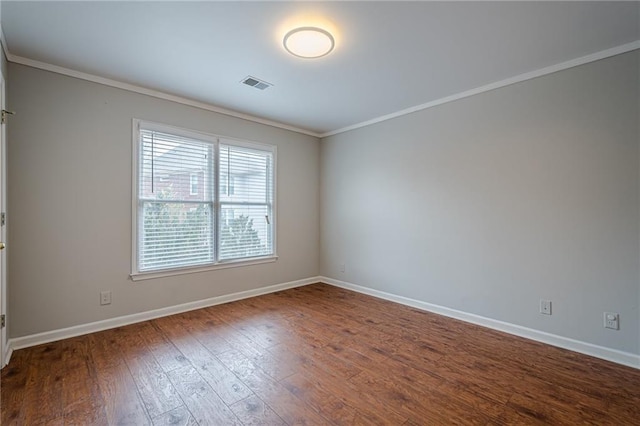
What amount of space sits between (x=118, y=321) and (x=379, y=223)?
3.43m

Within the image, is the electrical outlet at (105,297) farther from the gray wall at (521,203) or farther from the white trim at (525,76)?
the white trim at (525,76)

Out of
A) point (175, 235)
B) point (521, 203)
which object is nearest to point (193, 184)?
point (175, 235)

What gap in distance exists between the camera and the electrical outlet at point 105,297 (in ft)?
10.00

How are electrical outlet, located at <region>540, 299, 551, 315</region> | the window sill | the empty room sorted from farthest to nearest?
the window sill < electrical outlet, located at <region>540, 299, 551, 315</region> < the empty room

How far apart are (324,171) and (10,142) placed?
3.84 m

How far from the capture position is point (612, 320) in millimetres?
2496

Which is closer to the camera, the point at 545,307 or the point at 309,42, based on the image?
the point at 309,42

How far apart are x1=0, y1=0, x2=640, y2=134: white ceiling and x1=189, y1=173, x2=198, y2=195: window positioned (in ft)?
3.27

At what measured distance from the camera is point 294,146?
4863 mm

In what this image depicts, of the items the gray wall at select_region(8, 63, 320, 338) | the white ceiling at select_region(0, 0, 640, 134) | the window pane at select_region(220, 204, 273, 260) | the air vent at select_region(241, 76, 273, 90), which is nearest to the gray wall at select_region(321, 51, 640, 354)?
the white ceiling at select_region(0, 0, 640, 134)

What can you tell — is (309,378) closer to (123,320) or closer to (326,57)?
(123,320)

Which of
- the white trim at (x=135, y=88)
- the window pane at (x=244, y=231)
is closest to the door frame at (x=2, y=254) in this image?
the white trim at (x=135, y=88)

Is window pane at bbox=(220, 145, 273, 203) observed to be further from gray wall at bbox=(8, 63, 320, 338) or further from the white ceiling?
the white ceiling

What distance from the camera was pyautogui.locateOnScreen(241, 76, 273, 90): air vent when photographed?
3.07m
